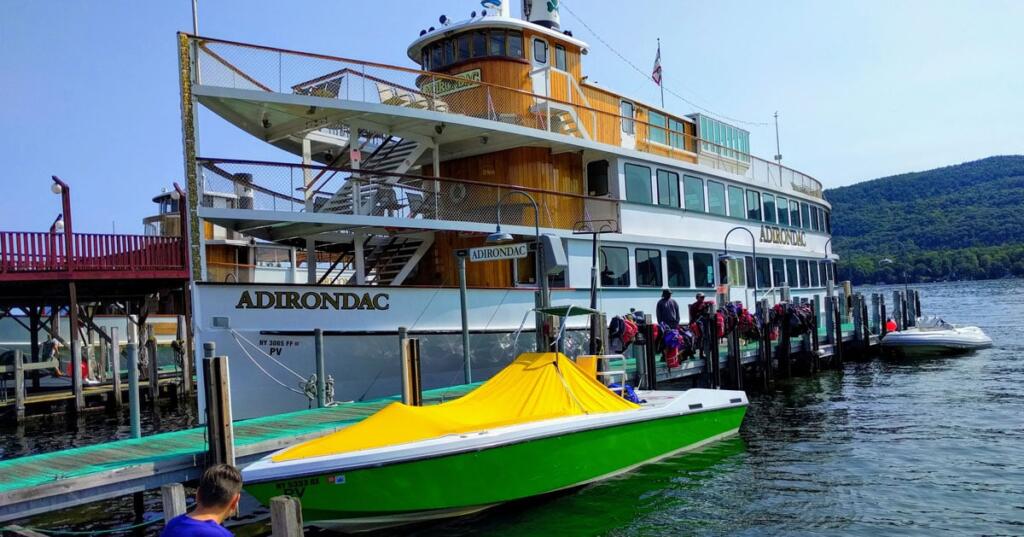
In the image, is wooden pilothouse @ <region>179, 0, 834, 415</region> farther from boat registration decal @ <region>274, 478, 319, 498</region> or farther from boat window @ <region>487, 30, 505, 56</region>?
boat registration decal @ <region>274, 478, 319, 498</region>

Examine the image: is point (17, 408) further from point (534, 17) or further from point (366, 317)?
point (534, 17)

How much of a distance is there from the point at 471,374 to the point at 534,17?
9.84 metres

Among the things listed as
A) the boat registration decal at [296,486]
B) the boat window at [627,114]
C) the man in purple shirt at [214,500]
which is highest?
the boat window at [627,114]

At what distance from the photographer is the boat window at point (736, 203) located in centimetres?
2347

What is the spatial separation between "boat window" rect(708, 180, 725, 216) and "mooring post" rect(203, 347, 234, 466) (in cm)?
1623

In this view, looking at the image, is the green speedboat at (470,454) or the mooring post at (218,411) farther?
the mooring post at (218,411)

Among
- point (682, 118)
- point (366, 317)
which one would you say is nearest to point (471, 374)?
point (366, 317)

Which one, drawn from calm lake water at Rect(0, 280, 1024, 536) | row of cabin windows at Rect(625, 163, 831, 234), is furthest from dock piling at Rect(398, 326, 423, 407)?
row of cabin windows at Rect(625, 163, 831, 234)

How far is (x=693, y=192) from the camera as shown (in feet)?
71.5

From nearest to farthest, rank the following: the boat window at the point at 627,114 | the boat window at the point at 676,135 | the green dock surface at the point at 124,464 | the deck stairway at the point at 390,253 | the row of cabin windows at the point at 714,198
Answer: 1. the green dock surface at the point at 124,464
2. the deck stairway at the point at 390,253
3. the row of cabin windows at the point at 714,198
4. the boat window at the point at 627,114
5. the boat window at the point at 676,135

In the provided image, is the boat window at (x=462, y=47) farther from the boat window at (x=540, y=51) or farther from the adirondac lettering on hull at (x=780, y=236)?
the adirondac lettering on hull at (x=780, y=236)

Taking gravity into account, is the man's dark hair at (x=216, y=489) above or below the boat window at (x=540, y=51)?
below

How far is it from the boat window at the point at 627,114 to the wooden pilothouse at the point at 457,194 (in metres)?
0.05

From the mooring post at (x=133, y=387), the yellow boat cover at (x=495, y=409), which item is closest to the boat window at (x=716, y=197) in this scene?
the yellow boat cover at (x=495, y=409)
